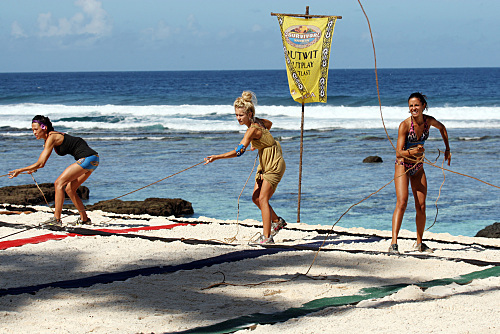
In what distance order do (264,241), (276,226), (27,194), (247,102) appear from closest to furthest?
(247,102) < (264,241) < (276,226) < (27,194)

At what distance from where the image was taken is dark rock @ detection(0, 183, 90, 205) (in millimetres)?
10172

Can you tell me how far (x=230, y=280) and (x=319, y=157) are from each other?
12.1 metres

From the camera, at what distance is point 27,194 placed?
34.6 feet

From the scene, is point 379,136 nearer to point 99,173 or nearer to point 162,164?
point 162,164

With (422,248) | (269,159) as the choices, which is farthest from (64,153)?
(422,248)

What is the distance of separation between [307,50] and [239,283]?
4.02m

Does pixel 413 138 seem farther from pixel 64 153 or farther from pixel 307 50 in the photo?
pixel 64 153

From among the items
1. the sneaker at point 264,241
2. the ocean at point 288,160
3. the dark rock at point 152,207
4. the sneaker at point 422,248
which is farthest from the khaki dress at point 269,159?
the dark rock at point 152,207

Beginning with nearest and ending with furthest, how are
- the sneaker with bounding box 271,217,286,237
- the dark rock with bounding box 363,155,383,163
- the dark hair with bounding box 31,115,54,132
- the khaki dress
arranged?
the khaki dress, the sneaker with bounding box 271,217,286,237, the dark hair with bounding box 31,115,54,132, the dark rock with bounding box 363,155,383,163

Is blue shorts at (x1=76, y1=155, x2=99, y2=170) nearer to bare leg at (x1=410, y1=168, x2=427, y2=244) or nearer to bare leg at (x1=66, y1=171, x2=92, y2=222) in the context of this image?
bare leg at (x1=66, y1=171, x2=92, y2=222)

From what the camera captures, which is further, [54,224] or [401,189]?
[54,224]

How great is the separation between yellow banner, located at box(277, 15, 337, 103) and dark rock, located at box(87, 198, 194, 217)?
113 inches

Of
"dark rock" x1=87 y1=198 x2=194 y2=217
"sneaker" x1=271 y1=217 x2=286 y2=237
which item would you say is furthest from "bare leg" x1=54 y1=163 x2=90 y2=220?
"sneaker" x1=271 y1=217 x2=286 y2=237

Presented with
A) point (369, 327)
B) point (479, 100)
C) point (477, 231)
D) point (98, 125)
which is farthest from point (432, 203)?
point (479, 100)
